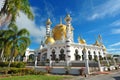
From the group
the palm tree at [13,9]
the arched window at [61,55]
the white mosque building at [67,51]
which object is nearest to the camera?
the palm tree at [13,9]

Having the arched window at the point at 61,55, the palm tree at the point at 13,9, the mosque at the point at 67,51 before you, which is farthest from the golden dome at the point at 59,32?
the palm tree at the point at 13,9

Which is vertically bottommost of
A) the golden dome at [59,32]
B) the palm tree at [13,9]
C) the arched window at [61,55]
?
the arched window at [61,55]

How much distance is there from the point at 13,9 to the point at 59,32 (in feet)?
135

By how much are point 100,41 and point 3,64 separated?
41350mm

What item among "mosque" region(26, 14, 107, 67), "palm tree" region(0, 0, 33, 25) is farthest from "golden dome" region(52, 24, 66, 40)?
"palm tree" region(0, 0, 33, 25)

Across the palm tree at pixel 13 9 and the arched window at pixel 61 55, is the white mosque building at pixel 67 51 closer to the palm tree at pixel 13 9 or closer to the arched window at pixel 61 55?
the arched window at pixel 61 55

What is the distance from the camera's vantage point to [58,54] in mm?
40781

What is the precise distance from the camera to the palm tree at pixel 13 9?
463 inches

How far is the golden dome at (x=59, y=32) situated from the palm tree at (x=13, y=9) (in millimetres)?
38768

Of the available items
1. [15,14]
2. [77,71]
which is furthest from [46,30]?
[15,14]

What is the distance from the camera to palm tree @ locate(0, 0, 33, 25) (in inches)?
463

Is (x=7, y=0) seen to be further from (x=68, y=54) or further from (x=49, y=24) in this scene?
(x=49, y=24)

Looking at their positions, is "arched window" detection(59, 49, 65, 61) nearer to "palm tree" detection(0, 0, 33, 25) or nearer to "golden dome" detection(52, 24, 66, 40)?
"golden dome" detection(52, 24, 66, 40)

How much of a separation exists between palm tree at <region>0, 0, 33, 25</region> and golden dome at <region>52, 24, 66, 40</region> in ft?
127
